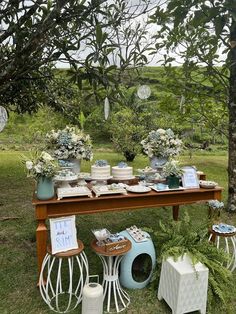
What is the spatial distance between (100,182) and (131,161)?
6.42 m

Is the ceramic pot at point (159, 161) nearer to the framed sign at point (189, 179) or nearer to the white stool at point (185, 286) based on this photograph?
the framed sign at point (189, 179)

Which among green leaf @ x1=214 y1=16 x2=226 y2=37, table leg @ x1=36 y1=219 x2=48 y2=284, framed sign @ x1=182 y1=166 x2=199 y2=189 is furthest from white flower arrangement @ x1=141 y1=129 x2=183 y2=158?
green leaf @ x1=214 y1=16 x2=226 y2=37

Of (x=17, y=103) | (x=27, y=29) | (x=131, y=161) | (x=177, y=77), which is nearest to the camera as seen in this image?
(x=27, y=29)

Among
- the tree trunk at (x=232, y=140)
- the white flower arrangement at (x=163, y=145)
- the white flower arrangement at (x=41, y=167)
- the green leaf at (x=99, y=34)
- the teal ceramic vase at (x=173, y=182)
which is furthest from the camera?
the tree trunk at (x=232, y=140)

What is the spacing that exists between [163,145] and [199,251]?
1211 millimetres

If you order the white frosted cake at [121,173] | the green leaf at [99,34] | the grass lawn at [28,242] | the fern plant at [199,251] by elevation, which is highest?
the green leaf at [99,34]

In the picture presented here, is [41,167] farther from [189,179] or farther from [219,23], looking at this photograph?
[219,23]

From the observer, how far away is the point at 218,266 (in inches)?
91.2

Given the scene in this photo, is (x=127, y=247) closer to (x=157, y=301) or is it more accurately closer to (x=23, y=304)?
(x=157, y=301)

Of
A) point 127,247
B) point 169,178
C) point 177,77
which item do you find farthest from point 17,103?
point 127,247

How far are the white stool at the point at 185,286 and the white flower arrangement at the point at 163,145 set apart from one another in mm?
1295

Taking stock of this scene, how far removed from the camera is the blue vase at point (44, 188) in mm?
2354

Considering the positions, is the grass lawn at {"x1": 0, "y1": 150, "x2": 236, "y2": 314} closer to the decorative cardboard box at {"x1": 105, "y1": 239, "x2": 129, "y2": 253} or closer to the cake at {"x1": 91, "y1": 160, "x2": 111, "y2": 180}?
the decorative cardboard box at {"x1": 105, "y1": 239, "x2": 129, "y2": 253}

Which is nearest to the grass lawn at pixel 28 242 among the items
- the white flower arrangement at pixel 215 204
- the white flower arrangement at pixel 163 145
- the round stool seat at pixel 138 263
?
the round stool seat at pixel 138 263
